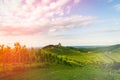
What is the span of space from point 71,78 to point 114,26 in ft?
2.44

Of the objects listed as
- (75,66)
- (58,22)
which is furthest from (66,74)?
(58,22)

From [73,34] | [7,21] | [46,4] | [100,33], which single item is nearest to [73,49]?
[73,34]

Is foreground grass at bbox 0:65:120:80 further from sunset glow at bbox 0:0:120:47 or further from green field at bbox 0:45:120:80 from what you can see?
sunset glow at bbox 0:0:120:47

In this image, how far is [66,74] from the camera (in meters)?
3.05

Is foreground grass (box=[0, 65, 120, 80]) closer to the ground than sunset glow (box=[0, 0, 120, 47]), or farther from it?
closer to the ground

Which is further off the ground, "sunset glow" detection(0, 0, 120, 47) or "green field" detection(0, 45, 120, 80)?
"sunset glow" detection(0, 0, 120, 47)

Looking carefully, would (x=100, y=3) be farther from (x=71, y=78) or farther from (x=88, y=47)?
(x=71, y=78)

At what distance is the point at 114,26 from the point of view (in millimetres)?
3199

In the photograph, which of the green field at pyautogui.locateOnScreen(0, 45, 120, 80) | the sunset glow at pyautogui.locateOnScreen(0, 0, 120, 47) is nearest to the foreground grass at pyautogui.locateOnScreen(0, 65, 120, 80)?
the green field at pyautogui.locateOnScreen(0, 45, 120, 80)

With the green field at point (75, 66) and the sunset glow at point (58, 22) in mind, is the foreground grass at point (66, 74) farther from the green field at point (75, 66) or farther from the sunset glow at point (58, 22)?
the sunset glow at point (58, 22)

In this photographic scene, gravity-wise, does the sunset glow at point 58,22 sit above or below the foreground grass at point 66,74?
above

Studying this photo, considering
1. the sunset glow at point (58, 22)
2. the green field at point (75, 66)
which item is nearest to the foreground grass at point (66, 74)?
the green field at point (75, 66)

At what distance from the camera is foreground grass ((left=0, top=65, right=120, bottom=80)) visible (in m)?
2.98

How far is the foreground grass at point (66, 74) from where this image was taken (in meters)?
2.98
